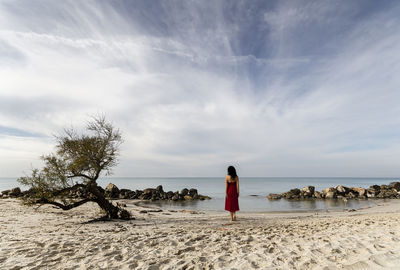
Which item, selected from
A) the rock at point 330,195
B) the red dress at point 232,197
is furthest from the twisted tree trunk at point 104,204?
the rock at point 330,195

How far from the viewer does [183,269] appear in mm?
4727

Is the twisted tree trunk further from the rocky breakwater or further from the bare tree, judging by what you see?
the rocky breakwater

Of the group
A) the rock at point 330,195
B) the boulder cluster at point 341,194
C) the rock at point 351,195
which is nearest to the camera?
the rock at point 351,195

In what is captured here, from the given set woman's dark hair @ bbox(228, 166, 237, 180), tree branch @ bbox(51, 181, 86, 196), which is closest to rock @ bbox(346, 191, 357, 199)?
woman's dark hair @ bbox(228, 166, 237, 180)

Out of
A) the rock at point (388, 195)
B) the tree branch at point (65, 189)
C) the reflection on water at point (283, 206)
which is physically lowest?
the reflection on water at point (283, 206)

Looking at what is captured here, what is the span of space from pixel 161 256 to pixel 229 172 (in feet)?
17.8

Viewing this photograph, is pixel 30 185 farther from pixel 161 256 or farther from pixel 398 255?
pixel 398 255

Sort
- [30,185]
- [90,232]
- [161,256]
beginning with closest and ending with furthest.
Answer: [161,256] → [90,232] → [30,185]

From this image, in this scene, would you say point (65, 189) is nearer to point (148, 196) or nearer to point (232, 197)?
point (232, 197)

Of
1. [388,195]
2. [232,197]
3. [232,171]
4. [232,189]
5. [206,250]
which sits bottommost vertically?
[388,195]

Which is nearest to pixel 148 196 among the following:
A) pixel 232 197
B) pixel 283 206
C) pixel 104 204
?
pixel 283 206

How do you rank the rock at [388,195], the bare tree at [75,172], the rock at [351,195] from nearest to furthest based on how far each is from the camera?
the bare tree at [75,172] → the rock at [351,195] → the rock at [388,195]

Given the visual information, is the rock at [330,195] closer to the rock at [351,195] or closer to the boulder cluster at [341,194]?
the boulder cluster at [341,194]

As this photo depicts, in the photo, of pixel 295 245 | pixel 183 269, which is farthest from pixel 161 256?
pixel 295 245
